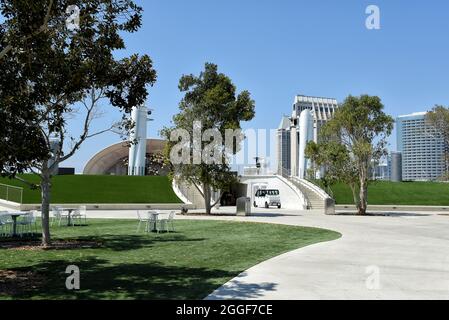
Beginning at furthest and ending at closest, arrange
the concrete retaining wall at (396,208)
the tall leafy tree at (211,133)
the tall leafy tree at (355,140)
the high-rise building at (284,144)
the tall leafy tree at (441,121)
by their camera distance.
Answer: the high-rise building at (284,144)
the concrete retaining wall at (396,208)
the tall leafy tree at (441,121)
the tall leafy tree at (355,140)
the tall leafy tree at (211,133)

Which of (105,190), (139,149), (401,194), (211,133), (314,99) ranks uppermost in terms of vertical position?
(314,99)

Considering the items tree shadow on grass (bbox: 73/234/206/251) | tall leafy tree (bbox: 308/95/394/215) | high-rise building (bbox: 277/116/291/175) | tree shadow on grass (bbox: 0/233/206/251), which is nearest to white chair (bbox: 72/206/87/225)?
tree shadow on grass (bbox: 0/233/206/251)

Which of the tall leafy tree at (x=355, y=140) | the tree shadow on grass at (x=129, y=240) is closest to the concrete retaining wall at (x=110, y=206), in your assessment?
→ the tall leafy tree at (x=355, y=140)

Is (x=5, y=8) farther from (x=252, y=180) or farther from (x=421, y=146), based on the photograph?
(x=421, y=146)

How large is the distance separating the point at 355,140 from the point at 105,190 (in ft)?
69.7

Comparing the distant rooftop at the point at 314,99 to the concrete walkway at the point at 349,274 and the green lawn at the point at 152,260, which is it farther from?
the concrete walkway at the point at 349,274

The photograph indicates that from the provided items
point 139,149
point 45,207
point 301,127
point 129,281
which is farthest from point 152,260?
point 301,127

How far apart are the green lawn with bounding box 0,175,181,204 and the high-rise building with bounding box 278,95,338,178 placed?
87.8 ft

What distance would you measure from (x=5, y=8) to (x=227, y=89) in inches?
802

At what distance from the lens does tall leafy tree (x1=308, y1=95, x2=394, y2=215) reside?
101 feet

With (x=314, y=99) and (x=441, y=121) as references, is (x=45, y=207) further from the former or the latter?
(x=314, y=99)

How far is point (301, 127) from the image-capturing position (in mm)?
65125

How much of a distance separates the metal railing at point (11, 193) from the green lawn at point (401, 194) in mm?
25561

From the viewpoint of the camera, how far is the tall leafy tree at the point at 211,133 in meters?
27.0
